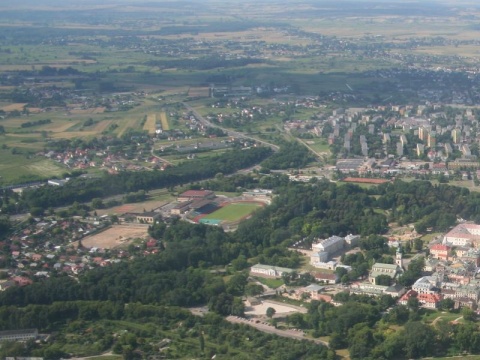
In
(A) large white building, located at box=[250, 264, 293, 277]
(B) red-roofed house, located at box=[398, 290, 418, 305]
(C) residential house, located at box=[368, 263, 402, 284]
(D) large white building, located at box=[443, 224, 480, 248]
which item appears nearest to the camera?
(B) red-roofed house, located at box=[398, 290, 418, 305]

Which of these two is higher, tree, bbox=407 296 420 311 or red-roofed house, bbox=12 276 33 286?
tree, bbox=407 296 420 311

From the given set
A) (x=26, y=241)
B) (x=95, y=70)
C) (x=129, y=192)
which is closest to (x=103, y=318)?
(x=26, y=241)

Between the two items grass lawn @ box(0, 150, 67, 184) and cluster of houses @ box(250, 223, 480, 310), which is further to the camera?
grass lawn @ box(0, 150, 67, 184)

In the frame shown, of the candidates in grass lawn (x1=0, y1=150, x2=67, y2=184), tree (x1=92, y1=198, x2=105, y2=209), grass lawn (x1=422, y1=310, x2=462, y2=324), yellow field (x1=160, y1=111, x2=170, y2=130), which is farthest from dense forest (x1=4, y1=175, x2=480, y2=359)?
yellow field (x1=160, y1=111, x2=170, y2=130)

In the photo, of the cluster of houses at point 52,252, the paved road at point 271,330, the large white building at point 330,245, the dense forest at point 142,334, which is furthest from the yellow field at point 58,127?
the paved road at point 271,330

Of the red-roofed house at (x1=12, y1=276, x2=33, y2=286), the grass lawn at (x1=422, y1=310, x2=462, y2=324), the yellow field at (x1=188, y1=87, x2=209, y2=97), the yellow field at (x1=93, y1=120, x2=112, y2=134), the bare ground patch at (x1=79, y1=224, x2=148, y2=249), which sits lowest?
the yellow field at (x1=188, y1=87, x2=209, y2=97)

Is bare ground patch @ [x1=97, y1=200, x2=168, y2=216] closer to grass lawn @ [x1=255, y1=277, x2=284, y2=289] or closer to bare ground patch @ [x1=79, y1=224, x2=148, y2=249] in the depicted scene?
bare ground patch @ [x1=79, y1=224, x2=148, y2=249]

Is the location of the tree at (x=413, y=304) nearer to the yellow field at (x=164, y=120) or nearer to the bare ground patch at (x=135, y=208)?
the bare ground patch at (x=135, y=208)
